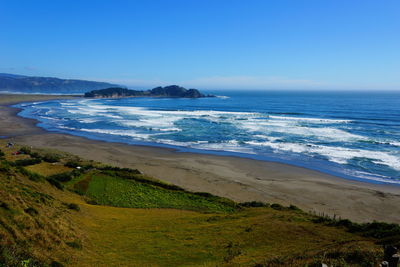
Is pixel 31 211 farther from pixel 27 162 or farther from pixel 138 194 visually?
pixel 27 162

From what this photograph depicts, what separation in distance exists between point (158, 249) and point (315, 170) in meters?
26.3

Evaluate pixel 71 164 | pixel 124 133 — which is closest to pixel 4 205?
pixel 71 164

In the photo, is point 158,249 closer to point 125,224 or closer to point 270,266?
point 125,224

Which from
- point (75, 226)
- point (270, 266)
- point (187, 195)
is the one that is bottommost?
point (187, 195)

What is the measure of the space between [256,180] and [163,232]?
16.8m


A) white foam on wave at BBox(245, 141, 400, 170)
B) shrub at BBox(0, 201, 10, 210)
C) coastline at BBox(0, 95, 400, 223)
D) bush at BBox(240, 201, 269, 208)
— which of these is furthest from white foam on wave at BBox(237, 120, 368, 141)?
shrub at BBox(0, 201, 10, 210)

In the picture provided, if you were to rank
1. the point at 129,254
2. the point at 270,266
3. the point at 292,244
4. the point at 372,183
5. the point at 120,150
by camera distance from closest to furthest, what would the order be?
the point at 270,266 → the point at 129,254 → the point at 292,244 → the point at 372,183 → the point at 120,150

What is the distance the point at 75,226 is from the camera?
49.8ft

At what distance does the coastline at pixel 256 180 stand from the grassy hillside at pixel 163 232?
4777 mm

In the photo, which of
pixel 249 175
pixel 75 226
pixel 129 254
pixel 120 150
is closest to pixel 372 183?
pixel 249 175

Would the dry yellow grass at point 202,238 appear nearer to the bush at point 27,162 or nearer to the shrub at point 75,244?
the shrub at point 75,244

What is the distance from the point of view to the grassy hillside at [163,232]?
11031 mm

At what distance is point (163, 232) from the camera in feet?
55.9

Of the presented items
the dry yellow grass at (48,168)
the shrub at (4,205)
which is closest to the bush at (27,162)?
the dry yellow grass at (48,168)
